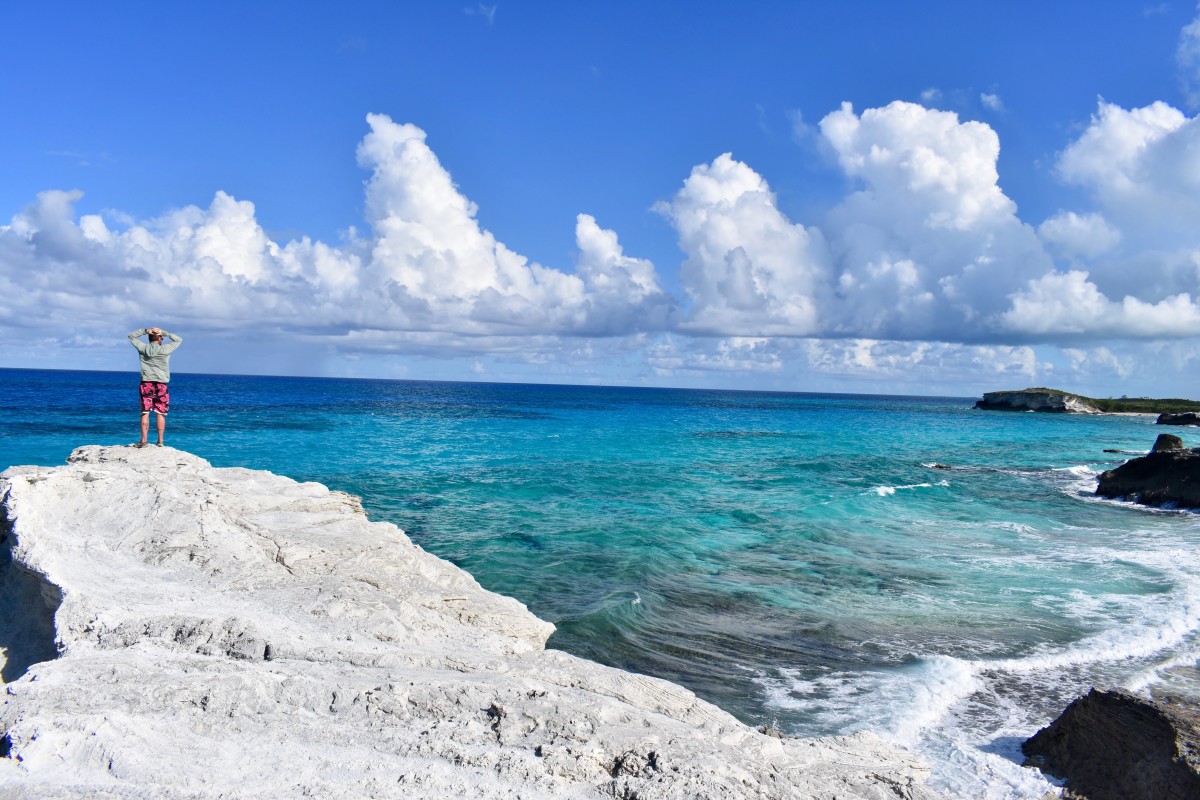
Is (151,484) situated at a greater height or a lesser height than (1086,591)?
greater

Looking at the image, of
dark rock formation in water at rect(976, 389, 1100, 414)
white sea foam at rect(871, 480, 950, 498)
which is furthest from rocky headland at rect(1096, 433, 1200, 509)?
dark rock formation in water at rect(976, 389, 1100, 414)

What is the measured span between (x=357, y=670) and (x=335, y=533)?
5.55 m

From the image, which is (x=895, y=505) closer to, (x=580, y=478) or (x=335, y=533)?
(x=580, y=478)

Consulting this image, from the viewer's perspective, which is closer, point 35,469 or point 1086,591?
point 35,469

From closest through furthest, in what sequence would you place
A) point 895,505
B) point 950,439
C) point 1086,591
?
point 1086,591 → point 895,505 → point 950,439

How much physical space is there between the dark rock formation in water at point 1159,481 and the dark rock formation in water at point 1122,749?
1066 inches

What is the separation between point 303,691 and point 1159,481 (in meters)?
34.9

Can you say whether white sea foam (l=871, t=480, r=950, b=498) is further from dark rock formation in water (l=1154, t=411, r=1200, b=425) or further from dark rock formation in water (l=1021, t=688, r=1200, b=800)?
dark rock formation in water (l=1154, t=411, r=1200, b=425)

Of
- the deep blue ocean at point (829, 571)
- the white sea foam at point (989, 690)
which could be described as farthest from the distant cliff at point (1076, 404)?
the white sea foam at point (989, 690)

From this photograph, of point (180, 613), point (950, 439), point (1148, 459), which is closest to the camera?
point (180, 613)

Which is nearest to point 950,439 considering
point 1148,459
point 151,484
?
point 1148,459

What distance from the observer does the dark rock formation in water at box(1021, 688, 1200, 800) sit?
6828 millimetres

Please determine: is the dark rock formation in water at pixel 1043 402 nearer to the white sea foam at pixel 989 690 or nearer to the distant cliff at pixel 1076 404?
the distant cliff at pixel 1076 404

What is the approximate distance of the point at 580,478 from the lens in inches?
1283
